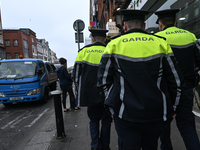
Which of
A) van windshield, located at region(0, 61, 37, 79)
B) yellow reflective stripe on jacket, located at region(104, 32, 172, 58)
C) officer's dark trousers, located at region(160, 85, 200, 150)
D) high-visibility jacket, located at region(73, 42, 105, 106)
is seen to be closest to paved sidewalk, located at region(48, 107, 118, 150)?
high-visibility jacket, located at region(73, 42, 105, 106)

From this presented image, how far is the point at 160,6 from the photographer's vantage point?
6445 millimetres

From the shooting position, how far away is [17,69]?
675 cm

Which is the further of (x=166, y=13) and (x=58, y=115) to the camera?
(x=58, y=115)

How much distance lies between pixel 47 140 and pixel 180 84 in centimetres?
289

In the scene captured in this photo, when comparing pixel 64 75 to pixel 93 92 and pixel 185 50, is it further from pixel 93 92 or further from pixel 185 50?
pixel 185 50

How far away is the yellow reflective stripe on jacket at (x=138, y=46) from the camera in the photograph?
140 centimetres

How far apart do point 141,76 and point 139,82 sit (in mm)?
57

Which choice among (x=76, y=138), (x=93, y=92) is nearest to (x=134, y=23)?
(x=93, y=92)

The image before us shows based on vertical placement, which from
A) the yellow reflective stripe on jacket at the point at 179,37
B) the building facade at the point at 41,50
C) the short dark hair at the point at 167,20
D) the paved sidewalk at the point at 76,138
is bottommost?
the paved sidewalk at the point at 76,138

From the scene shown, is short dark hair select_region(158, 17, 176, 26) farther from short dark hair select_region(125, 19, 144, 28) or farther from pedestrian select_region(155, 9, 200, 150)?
short dark hair select_region(125, 19, 144, 28)

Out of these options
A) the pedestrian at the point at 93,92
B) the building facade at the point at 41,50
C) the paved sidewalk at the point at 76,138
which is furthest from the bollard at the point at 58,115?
the building facade at the point at 41,50

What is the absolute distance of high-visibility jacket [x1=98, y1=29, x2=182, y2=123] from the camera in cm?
137

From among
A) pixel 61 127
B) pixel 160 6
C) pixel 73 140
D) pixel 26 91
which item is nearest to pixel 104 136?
pixel 73 140

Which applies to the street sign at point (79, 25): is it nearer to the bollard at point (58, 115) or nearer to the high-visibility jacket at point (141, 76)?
the bollard at point (58, 115)
